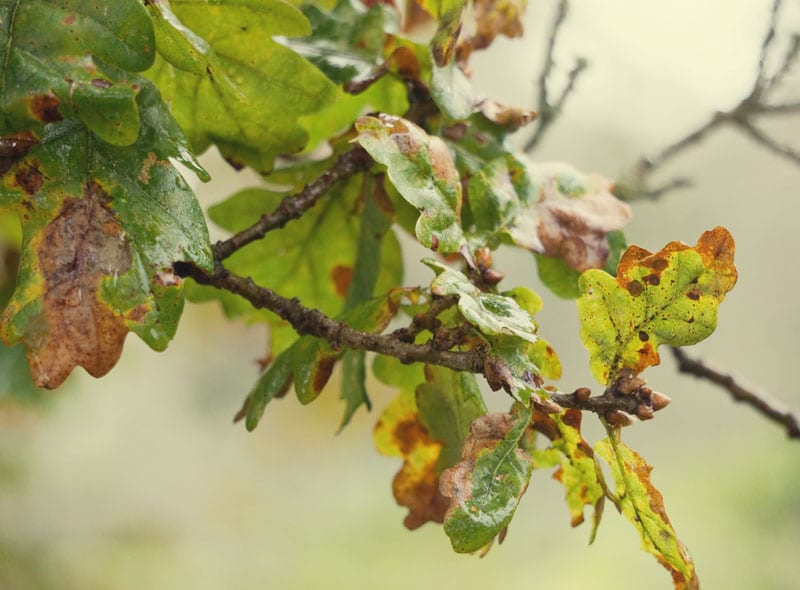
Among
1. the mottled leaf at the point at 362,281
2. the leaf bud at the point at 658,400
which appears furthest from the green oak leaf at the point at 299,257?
the leaf bud at the point at 658,400

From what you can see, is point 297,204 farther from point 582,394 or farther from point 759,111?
point 759,111

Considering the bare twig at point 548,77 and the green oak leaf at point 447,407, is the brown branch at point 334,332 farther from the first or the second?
the bare twig at point 548,77

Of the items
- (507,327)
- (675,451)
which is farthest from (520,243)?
(675,451)

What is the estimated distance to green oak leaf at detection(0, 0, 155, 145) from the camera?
0.93 feet

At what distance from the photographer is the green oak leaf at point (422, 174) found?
1.05 feet

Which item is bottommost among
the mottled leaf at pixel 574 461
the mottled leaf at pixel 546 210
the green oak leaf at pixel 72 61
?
the mottled leaf at pixel 574 461

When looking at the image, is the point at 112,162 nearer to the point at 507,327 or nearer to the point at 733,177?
the point at 507,327

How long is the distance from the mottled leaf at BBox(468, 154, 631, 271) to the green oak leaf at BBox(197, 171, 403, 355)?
0.10 meters

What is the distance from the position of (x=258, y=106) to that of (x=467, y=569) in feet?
6.00

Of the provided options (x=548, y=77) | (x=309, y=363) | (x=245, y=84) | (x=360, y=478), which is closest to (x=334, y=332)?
(x=309, y=363)

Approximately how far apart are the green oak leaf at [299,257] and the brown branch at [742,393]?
8.4 inches

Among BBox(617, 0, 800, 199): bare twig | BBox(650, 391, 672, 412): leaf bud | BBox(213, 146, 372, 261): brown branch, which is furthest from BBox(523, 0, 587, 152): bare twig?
BBox(650, 391, 672, 412): leaf bud

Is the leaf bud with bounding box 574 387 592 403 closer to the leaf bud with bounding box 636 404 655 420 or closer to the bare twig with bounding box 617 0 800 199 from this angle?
the leaf bud with bounding box 636 404 655 420

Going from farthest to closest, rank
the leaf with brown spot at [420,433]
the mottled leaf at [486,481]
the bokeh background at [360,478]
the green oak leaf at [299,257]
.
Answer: the bokeh background at [360,478]
the green oak leaf at [299,257]
the leaf with brown spot at [420,433]
the mottled leaf at [486,481]
